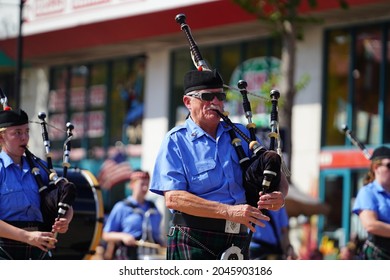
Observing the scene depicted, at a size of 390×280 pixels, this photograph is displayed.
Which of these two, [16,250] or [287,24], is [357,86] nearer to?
[287,24]

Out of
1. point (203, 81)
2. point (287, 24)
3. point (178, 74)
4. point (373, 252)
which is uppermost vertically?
point (287, 24)

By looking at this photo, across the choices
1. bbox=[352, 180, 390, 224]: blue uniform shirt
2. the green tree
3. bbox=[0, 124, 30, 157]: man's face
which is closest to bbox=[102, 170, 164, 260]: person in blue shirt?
bbox=[352, 180, 390, 224]: blue uniform shirt

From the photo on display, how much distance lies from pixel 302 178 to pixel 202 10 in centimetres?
359

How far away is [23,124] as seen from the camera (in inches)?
313

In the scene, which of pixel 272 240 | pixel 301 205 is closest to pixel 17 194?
pixel 272 240

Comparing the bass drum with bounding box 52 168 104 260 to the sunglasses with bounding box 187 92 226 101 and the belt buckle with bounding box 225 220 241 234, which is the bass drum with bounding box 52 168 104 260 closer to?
the sunglasses with bounding box 187 92 226 101

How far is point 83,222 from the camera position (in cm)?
995

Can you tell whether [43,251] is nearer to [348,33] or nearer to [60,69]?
[348,33]

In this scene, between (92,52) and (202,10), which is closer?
(202,10)

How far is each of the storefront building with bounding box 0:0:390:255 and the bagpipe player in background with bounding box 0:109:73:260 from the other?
1068 centimetres

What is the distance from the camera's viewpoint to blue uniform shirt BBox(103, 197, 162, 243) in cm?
1341

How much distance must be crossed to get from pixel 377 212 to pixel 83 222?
253 cm
